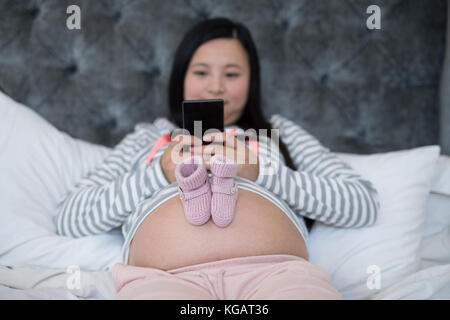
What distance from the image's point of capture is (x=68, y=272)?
0.84 meters

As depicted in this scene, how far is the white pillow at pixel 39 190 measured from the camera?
91 cm

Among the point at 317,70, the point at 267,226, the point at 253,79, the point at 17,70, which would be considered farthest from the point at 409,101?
the point at 17,70

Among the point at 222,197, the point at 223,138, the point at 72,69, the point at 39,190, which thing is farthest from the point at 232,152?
the point at 72,69

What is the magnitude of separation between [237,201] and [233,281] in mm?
188

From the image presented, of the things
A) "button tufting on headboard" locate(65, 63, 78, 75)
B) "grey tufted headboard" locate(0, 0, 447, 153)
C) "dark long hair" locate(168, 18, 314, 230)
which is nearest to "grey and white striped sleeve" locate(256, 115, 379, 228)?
"dark long hair" locate(168, 18, 314, 230)

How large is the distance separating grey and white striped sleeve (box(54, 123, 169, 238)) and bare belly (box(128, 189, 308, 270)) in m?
0.08

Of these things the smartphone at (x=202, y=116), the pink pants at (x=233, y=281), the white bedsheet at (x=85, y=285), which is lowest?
the white bedsheet at (x=85, y=285)

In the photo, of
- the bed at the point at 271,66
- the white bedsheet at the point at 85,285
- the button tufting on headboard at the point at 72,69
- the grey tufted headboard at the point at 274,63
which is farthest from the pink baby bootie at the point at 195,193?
the button tufting on headboard at the point at 72,69

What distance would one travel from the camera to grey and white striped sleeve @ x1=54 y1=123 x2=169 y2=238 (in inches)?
35.5

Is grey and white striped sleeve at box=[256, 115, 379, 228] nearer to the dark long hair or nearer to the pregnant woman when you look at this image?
the pregnant woman

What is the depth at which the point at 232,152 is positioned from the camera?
878mm

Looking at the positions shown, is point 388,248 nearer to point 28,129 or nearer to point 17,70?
point 28,129

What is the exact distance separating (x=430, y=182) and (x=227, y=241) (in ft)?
2.01

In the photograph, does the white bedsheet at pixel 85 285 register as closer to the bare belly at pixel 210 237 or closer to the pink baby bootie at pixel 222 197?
the bare belly at pixel 210 237
